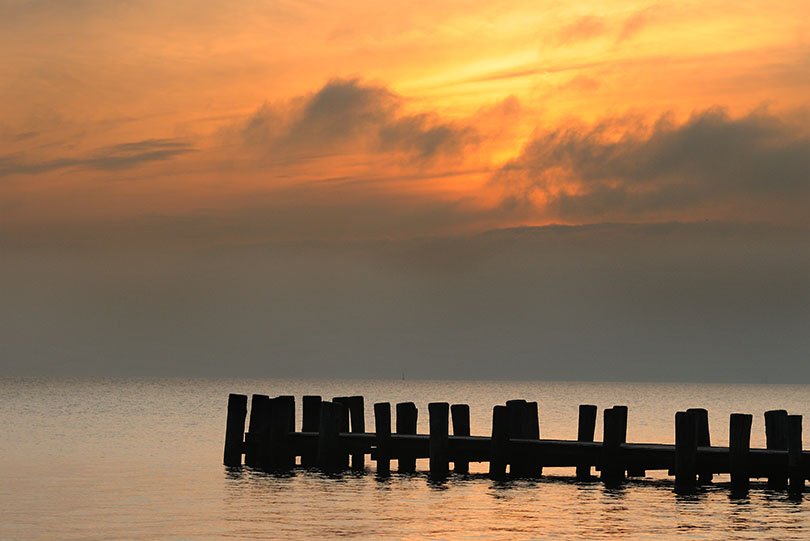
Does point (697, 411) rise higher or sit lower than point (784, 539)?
higher

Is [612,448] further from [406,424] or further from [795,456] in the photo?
[406,424]

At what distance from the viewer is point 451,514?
28391 mm

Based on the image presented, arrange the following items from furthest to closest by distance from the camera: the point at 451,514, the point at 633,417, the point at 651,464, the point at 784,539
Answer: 1. the point at 633,417
2. the point at 651,464
3. the point at 451,514
4. the point at 784,539

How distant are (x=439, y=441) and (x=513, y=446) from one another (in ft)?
5.83

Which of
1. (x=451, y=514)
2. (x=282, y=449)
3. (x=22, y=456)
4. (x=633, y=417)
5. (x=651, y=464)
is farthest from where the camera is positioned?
(x=633, y=417)

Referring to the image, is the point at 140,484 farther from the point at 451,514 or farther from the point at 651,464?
the point at 651,464

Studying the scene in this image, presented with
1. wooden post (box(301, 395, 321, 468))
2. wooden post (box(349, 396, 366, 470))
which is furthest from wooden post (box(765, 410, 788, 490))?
wooden post (box(301, 395, 321, 468))

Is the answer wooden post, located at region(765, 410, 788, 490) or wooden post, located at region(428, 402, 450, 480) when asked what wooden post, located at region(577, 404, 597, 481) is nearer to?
wooden post, located at region(428, 402, 450, 480)

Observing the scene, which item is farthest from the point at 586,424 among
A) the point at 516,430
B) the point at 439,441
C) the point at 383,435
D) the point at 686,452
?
the point at 383,435

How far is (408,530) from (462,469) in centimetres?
1015

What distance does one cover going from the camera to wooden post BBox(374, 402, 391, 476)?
32.6m

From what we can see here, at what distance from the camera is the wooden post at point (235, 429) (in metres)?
35.8

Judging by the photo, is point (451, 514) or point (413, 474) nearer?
point (451, 514)

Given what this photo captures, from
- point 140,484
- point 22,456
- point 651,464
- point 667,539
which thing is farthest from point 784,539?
point 22,456
